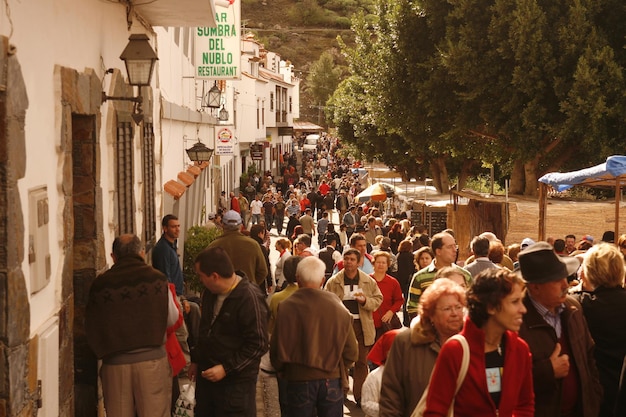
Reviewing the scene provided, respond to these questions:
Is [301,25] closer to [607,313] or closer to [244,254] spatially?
[244,254]

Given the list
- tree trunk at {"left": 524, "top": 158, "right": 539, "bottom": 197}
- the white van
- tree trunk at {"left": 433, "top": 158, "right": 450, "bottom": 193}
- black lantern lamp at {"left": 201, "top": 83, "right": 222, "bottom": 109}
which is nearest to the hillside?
the white van

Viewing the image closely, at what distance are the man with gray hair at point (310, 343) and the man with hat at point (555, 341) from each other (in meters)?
1.78

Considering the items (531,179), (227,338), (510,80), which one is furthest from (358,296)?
(531,179)

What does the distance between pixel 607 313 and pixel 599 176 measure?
8232 millimetres

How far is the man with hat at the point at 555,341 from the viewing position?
5.26m

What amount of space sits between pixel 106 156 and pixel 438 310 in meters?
4.63

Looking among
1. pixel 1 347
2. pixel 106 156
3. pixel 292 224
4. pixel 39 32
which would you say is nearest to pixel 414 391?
pixel 1 347

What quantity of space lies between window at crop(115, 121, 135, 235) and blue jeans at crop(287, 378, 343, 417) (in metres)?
3.21

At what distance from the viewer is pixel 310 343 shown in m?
6.73

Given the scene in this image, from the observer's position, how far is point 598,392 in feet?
18.0

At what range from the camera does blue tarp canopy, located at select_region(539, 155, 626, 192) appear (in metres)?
12.8

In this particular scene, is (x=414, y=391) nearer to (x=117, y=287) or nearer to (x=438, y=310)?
(x=438, y=310)

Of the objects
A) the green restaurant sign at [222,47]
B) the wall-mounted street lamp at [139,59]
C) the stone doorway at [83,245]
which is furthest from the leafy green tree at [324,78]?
the stone doorway at [83,245]

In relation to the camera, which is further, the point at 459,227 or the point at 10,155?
the point at 459,227
